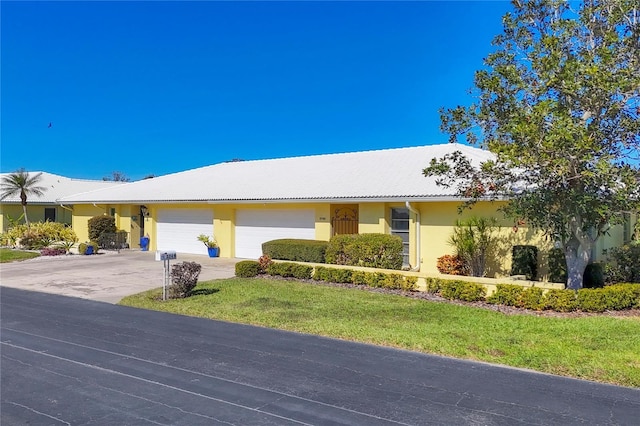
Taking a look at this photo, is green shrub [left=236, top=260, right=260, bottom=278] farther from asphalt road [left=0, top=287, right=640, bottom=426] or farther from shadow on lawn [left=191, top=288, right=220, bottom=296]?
asphalt road [left=0, top=287, right=640, bottom=426]

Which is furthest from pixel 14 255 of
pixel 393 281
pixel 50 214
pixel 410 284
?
pixel 410 284

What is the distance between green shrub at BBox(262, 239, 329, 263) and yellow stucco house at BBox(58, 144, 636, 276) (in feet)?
5.44

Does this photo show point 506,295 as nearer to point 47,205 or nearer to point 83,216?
point 83,216

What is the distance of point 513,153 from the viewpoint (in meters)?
8.89

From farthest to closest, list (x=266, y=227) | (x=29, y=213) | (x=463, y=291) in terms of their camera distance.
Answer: (x=29, y=213), (x=266, y=227), (x=463, y=291)

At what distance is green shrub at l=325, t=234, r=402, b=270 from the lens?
46.4ft

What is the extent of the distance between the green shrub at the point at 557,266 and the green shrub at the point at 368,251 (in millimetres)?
4132

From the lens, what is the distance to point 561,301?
31.7 ft

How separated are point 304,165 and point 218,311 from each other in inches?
560

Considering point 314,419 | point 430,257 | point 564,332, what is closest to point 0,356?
point 314,419

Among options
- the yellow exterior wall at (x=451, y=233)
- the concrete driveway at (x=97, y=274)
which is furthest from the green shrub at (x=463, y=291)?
the concrete driveway at (x=97, y=274)

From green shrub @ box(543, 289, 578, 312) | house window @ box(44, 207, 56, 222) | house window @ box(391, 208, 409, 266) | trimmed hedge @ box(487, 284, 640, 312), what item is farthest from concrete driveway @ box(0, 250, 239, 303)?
house window @ box(44, 207, 56, 222)

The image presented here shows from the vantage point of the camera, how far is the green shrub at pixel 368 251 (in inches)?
557

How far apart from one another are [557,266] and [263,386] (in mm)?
9536
